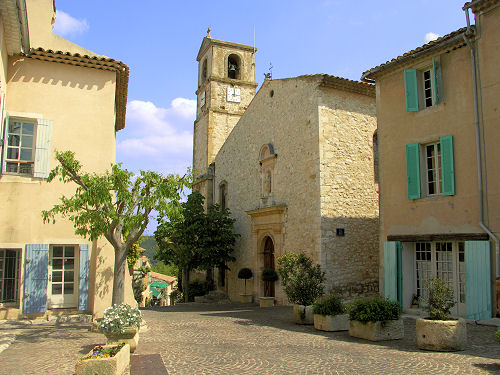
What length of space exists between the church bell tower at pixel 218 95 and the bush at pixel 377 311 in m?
17.3

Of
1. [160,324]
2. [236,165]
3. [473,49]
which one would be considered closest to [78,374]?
[160,324]

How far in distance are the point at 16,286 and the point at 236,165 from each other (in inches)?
517

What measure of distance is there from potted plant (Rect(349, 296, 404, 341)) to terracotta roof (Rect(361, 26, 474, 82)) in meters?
6.74

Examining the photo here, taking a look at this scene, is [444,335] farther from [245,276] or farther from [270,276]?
[245,276]

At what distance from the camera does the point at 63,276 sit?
10.9 metres

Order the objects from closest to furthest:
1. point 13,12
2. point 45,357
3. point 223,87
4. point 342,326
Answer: point 45,357
point 13,12
point 342,326
point 223,87

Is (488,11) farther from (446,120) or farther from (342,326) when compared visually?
(342,326)

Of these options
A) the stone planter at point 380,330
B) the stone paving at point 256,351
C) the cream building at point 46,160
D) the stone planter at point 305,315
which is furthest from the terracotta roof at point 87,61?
the stone planter at point 380,330

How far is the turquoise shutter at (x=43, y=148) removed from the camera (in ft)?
34.9

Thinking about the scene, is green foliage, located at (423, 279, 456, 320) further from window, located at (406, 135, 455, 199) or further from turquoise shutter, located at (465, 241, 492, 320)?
window, located at (406, 135, 455, 199)

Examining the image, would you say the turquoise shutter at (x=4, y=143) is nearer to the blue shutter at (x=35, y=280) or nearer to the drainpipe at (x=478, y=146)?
the blue shutter at (x=35, y=280)

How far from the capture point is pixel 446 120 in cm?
1155

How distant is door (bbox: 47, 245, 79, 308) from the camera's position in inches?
424

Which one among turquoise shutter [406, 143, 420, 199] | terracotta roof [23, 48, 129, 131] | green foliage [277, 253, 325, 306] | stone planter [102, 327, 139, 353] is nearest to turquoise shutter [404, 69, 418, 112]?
turquoise shutter [406, 143, 420, 199]
